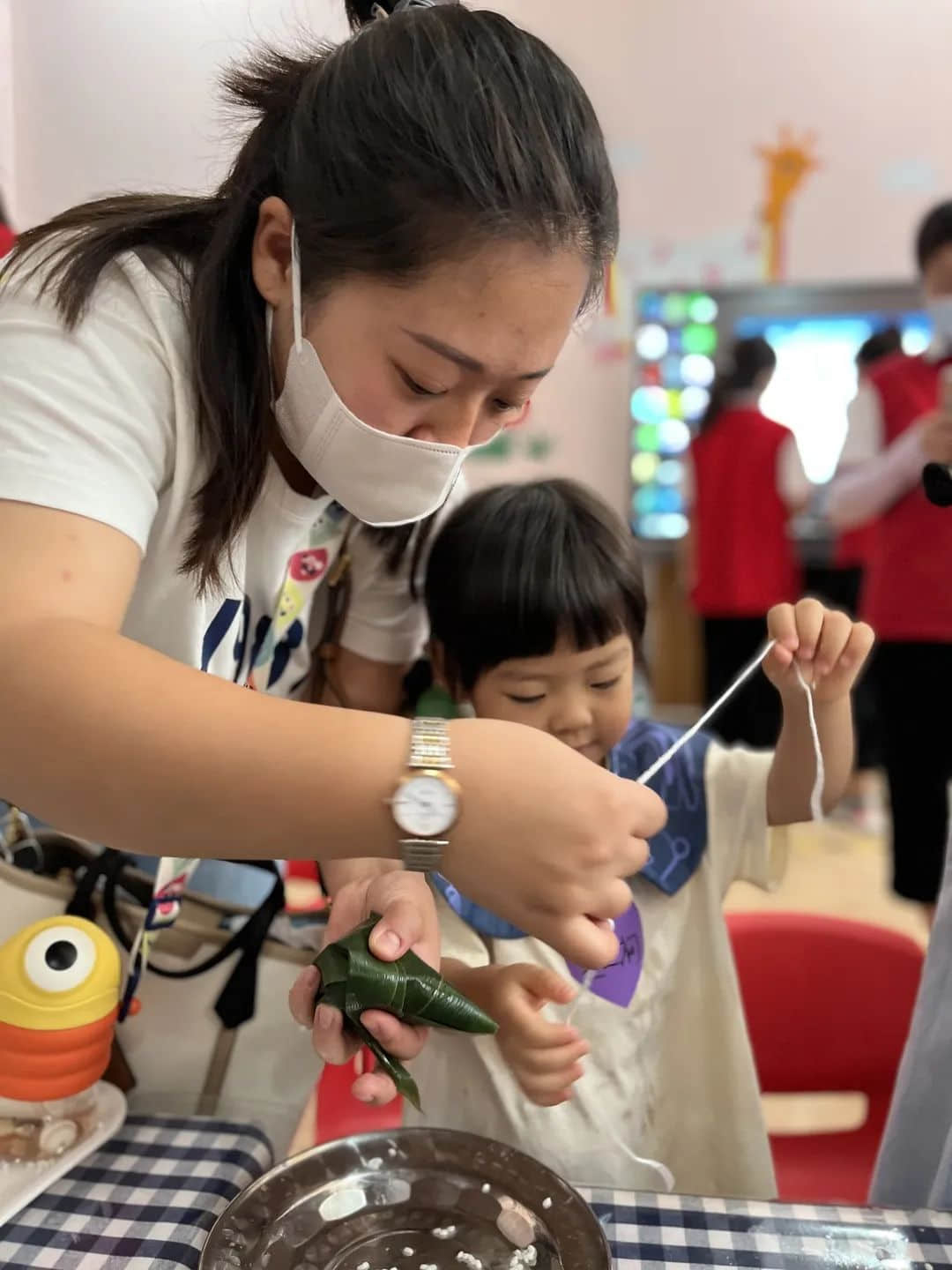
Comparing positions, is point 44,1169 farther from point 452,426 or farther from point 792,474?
point 792,474

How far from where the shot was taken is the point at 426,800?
0.47 meters

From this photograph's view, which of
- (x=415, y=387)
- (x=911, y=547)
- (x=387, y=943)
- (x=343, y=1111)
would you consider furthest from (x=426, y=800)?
(x=911, y=547)

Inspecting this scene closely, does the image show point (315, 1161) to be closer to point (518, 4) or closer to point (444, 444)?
point (444, 444)

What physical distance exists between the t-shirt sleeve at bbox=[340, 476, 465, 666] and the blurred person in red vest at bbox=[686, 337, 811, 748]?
206cm

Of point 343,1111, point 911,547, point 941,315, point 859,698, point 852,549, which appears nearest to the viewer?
point 343,1111

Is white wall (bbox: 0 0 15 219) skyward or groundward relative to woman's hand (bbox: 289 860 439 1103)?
skyward

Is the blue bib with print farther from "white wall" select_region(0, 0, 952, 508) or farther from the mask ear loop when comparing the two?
"white wall" select_region(0, 0, 952, 508)

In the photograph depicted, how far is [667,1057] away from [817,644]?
404mm

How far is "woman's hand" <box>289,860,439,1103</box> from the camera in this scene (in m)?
0.62

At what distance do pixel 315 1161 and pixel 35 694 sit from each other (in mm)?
406

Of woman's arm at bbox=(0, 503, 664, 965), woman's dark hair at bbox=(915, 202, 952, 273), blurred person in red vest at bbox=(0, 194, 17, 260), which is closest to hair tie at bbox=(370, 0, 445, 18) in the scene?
blurred person in red vest at bbox=(0, 194, 17, 260)

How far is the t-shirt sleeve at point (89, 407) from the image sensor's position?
0.56m

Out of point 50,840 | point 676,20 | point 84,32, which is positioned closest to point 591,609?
point 50,840

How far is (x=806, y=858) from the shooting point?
2822 millimetres
